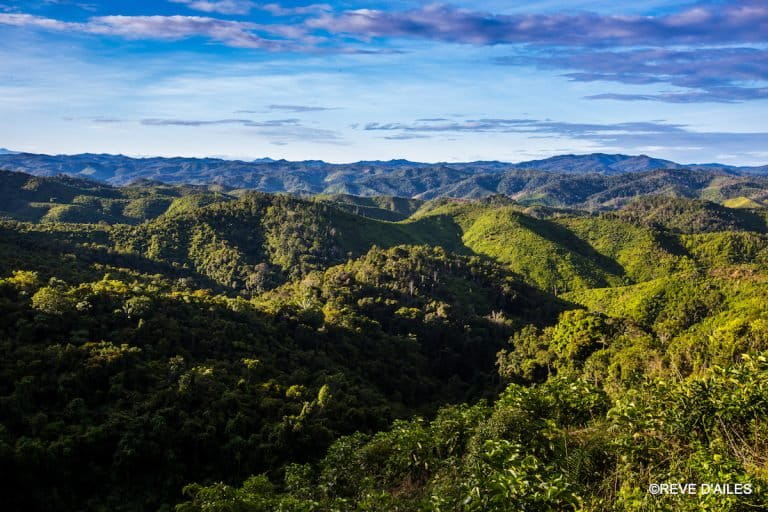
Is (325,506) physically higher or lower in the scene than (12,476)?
higher

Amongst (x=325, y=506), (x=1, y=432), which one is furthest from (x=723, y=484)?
(x=1, y=432)

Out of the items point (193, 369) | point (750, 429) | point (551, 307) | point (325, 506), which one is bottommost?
point (551, 307)

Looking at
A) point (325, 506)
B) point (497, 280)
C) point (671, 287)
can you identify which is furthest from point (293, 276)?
point (325, 506)

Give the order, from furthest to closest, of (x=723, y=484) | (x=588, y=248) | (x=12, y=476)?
(x=588, y=248) → (x=12, y=476) → (x=723, y=484)

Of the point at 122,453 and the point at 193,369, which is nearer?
the point at 122,453

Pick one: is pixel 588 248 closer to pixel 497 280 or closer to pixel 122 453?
pixel 497 280

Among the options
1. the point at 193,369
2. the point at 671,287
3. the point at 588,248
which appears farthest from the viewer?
the point at 588,248

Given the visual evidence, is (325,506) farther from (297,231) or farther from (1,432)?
(297,231)
